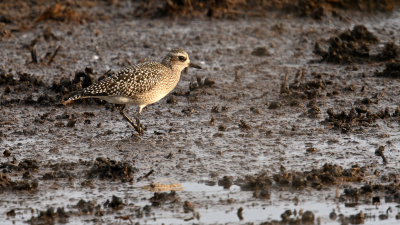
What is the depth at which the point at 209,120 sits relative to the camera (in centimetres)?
1020

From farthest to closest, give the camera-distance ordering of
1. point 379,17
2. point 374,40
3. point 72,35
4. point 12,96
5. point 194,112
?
point 379,17, point 72,35, point 374,40, point 12,96, point 194,112

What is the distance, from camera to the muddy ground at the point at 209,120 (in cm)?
711

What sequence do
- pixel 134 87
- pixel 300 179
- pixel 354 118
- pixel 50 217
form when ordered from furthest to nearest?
pixel 354 118 < pixel 134 87 < pixel 300 179 < pixel 50 217

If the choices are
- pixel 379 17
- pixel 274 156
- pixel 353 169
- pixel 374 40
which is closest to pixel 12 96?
pixel 274 156

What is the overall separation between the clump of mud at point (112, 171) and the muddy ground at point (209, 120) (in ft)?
0.06

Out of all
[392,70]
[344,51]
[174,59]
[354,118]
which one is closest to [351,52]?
[344,51]

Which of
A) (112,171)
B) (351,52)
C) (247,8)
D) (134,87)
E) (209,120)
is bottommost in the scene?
(112,171)

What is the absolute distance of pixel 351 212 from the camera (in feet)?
22.4

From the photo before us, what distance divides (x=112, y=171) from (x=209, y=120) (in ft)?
9.07

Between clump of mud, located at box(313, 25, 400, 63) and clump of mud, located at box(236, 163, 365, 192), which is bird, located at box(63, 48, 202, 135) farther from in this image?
A: clump of mud, located at box(313, 25, 400, 63)

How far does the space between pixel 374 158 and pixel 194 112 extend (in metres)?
3.45

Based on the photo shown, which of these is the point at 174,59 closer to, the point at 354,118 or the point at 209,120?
the point at 209,120

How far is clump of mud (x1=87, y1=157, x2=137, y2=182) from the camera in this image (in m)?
7.79

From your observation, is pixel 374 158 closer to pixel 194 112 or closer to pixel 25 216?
pixel 194 112
